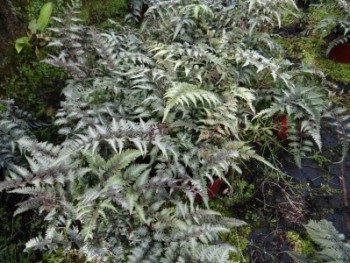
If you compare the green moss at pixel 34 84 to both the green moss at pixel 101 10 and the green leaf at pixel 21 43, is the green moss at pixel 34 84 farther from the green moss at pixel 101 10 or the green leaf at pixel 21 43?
the green moss at pixel 101 10

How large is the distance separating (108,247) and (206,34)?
2.27 m

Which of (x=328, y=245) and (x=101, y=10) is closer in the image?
(x=328, y=245)

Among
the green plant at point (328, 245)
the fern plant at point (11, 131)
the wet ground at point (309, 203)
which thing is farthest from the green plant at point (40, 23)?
the green plant at point (328, 245)

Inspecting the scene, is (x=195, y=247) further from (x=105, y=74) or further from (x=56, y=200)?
(x=105, y=74)

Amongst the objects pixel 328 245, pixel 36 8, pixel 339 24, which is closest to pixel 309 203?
pixel 328 245

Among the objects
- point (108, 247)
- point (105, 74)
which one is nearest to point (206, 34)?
point (105, 74)

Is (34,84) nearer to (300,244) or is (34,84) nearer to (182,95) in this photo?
(182,95)

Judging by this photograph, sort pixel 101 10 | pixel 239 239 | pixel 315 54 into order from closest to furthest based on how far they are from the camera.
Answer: pixel 239 239, pixel 101 10, pixel 315 54

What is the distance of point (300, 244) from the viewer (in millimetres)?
2789

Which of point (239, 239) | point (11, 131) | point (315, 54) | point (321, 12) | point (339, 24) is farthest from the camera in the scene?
point (321, 12)

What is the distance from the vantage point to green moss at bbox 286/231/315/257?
2.75 meters

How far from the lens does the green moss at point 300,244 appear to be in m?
2.75

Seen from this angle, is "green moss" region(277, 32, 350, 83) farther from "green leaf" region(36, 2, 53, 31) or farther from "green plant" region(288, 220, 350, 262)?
"green leaf" region(36, 2, 53, 31)

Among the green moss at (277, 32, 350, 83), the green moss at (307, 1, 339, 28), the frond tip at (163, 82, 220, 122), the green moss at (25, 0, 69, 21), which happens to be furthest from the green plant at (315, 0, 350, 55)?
the green moss at (25, 0, 69, 21)
